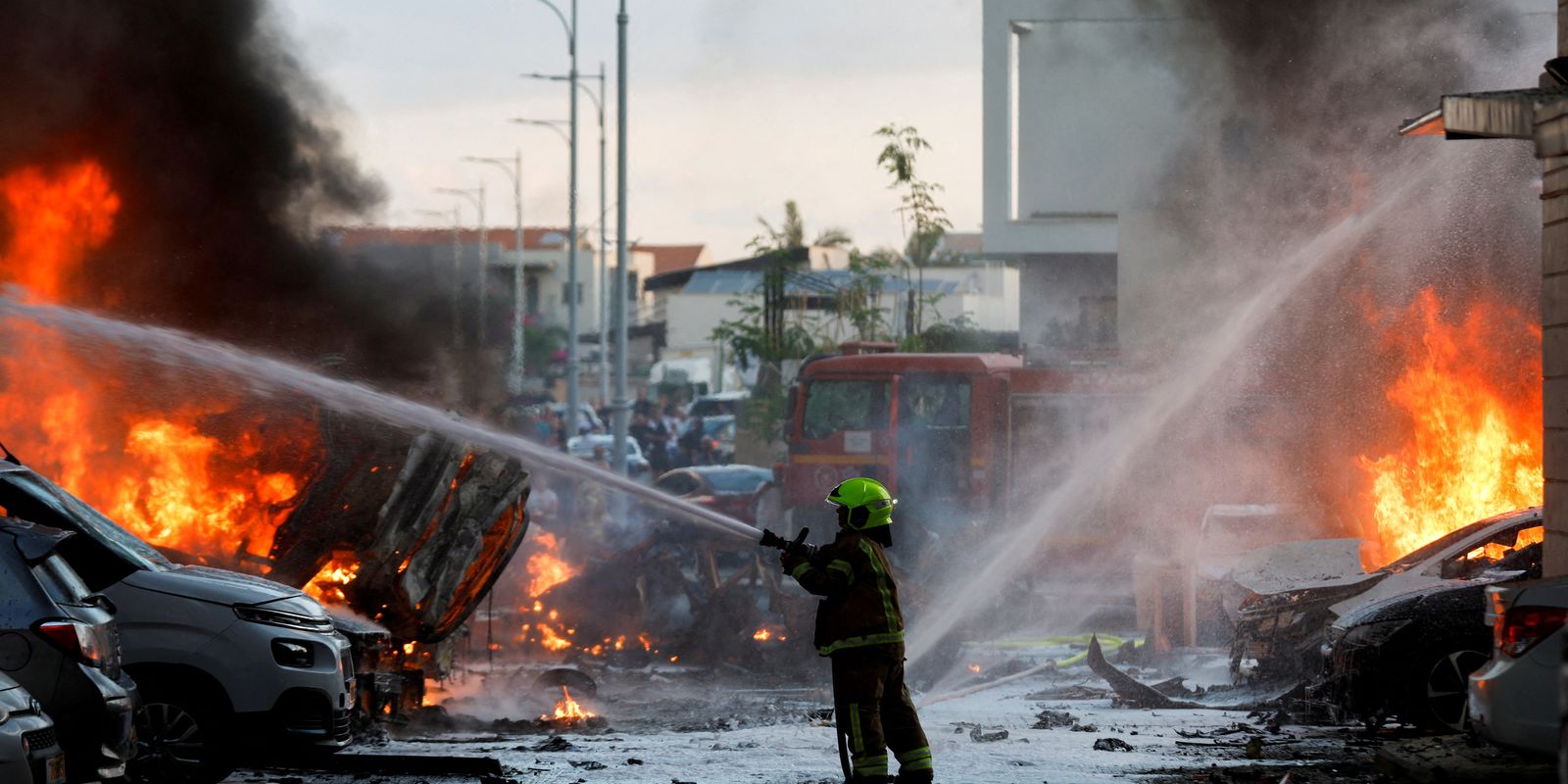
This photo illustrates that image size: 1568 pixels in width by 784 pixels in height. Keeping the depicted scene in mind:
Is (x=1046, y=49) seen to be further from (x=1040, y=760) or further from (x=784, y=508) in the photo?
(x=1040, y=760)


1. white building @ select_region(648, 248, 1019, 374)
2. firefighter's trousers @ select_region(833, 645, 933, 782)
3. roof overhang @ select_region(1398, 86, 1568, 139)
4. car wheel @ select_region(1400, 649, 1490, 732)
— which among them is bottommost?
car wheel @ select_region(1400, 649, 1490, 732)

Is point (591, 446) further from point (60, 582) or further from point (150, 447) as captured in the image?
point (60, 582)

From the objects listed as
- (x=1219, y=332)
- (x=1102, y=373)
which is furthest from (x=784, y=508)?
(x=1219, y=332)

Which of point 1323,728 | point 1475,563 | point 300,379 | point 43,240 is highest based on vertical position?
point 43,240

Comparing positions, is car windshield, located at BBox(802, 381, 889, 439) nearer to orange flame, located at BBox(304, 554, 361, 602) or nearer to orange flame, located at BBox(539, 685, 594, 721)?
orange flame, located at BBox(539, 685, 594, 721)

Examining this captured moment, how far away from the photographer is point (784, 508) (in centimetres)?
1838

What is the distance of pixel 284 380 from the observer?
10781 millimetres

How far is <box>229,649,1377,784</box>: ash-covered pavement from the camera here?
8.14 meters

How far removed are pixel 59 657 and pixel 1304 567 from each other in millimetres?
8442

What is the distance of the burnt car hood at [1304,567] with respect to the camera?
10930 mm

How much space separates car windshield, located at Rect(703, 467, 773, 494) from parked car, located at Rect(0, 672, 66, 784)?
17.7 m

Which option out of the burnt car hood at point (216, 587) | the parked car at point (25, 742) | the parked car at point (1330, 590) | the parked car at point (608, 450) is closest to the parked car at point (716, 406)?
the parked car at point (608, 450)

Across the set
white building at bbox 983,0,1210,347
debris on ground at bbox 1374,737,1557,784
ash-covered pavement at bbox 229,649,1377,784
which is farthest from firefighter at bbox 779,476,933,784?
white building at bbox 983,0,1210,347

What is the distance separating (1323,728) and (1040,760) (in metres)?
2.26
